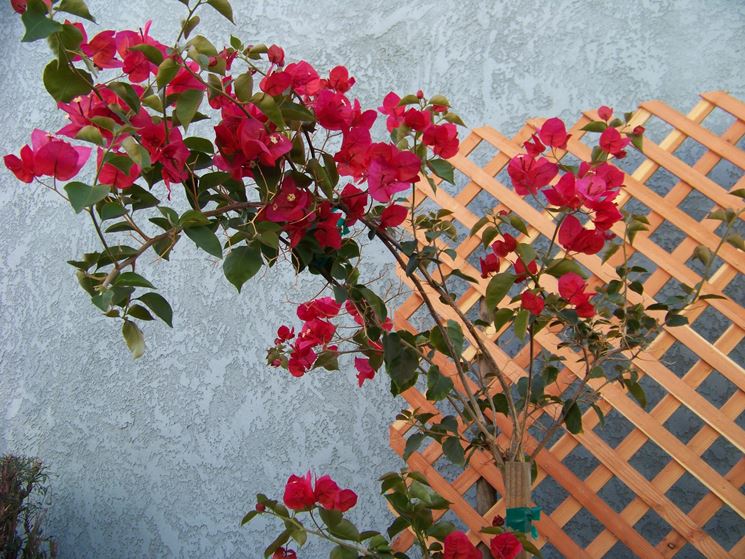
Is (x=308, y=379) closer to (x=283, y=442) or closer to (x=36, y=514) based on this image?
(x=283, y=442)

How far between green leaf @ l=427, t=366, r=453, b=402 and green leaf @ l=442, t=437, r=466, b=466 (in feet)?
0.50

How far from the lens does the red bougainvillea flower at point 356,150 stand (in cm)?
130

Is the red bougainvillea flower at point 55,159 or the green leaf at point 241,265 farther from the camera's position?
the green leaf at point 241,265

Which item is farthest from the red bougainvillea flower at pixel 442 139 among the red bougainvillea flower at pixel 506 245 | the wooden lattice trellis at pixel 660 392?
the wooden lattice trellis at pixel 660 392

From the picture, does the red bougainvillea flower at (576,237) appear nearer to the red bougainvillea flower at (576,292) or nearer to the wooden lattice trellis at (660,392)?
the red bougainvillea flower at (576,292)

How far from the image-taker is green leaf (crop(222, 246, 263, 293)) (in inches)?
45.4

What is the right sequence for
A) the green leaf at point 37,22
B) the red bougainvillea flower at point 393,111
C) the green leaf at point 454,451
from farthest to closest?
the green leaf at point 454,451
the red bougainvillea flower at point 393,111
the green leaf at point 37,22

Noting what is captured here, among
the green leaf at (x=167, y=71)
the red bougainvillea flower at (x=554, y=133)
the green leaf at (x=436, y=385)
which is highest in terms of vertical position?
the red bougainvillea flower at (x=554, y=133)

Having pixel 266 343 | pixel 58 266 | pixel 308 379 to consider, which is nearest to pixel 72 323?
pixel 58 266

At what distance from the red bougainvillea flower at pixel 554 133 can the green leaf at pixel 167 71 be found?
2.98 feet

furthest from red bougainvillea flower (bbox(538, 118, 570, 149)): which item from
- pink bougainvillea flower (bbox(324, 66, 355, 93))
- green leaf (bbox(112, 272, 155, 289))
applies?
green leaf (bbox(112, 272, 155, 289))

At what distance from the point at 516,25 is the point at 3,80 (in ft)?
9.91

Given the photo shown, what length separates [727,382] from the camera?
2.46 m

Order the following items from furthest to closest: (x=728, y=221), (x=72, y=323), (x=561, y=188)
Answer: (x=72, y=323) → (x=728, y=221) → (x=561, y=188)
